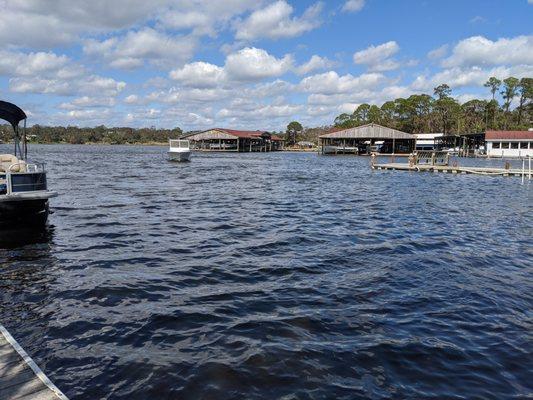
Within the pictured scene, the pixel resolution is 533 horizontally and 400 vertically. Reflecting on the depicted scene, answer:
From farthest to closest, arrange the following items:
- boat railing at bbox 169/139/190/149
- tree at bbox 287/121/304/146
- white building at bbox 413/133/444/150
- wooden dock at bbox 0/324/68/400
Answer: tree at bbox 287/121/304/146
white building at bbox 413/133/444/150
boat railing at bbox 169/139/190/149
wooden dock at bbox 0/324/68/400

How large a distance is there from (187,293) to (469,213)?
16384 mm

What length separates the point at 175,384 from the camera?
5824mm

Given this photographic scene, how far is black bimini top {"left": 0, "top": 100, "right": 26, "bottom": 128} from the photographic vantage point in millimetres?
16203

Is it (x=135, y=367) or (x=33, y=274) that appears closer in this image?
(x=135, y=367)

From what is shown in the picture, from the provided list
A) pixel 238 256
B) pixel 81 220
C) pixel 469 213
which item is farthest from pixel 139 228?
pixel 469 213

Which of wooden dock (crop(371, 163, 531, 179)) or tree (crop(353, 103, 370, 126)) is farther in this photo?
tree (crop(353, 103, 370, 126))

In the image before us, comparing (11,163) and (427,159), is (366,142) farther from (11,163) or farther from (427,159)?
(11,163)

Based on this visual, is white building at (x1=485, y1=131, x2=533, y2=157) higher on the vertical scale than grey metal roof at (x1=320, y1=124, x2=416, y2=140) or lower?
lower

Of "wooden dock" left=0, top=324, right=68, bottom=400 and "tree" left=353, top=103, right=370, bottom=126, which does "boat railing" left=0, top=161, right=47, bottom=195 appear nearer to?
"wooden dock" left=0, top=324, right=68, bottom=400

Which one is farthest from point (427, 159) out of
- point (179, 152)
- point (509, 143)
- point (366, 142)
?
point (366, 142)

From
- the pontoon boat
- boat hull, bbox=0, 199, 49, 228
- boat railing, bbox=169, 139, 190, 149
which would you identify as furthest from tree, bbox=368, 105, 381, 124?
boat hull, bbox=0, 199, 49, 228

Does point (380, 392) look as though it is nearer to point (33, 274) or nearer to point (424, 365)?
point (424, 365)

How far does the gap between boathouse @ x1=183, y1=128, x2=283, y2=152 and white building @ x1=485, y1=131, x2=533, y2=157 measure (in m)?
57.8

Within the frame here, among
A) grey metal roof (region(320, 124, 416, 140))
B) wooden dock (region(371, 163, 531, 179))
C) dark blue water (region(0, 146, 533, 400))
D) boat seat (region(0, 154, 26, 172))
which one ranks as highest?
grey metal roof (region(320, 124, 416, 140))
